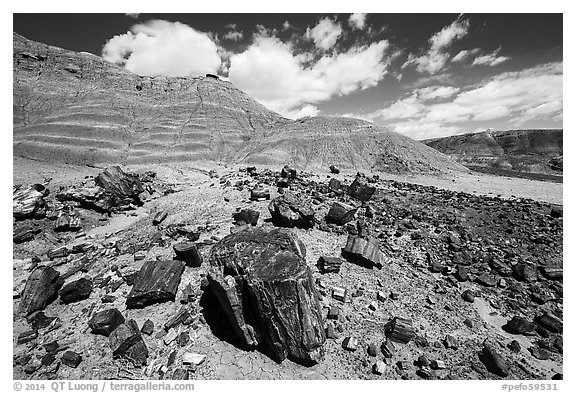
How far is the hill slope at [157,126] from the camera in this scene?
55531 mm

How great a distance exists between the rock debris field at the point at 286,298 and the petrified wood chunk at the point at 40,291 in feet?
0.17

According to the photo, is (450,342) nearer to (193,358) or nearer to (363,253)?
(363,253)

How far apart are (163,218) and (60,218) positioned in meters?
6.70

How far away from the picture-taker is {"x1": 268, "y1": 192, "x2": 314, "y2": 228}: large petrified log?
1441 centimetres

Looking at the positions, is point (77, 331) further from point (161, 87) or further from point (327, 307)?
point (161, 87)

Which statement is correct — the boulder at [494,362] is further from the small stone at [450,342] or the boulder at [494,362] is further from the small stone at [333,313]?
the small stone at [333,313]

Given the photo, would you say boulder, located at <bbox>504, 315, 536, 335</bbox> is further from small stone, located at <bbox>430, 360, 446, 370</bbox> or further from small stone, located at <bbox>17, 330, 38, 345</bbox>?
small stone, located at <bbox>17, 330, 38, 345</bbox>

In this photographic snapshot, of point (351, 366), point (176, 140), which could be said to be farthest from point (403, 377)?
point (176, 140)

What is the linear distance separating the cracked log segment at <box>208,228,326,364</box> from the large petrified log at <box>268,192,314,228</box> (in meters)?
5.91

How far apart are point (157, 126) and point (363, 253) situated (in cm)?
7557

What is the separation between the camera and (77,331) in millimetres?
8727

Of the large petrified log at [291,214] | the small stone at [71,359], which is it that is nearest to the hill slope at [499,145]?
the large petrified log at [291,214]

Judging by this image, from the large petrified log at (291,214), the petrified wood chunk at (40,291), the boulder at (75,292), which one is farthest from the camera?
the large petrified log at (291,214)

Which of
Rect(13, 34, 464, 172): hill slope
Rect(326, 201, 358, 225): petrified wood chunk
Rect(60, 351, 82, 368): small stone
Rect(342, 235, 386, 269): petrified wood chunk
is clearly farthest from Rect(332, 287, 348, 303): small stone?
Rect(13, 34, 464, 172): hill slope
